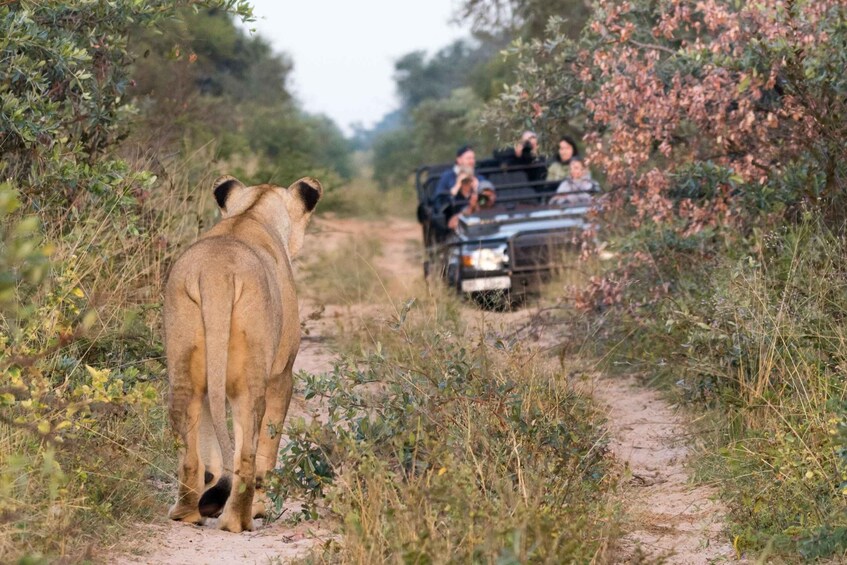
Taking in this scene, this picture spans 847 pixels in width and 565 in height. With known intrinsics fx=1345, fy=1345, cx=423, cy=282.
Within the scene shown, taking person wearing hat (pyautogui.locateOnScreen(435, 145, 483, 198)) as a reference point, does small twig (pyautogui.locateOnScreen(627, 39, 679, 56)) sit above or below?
above

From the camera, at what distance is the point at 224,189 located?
20.0 ft

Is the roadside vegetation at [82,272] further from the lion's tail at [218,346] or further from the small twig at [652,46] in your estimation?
the small twig at [652,46]

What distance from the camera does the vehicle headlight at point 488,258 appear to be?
1203 centimetres

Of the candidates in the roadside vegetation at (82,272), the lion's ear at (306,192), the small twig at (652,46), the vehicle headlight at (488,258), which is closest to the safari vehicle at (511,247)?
the vehicle headlight at (488,258)

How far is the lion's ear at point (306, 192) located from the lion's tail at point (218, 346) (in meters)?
1.22

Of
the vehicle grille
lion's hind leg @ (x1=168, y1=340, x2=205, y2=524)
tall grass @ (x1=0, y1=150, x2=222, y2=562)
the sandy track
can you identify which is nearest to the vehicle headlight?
the vehicle grille

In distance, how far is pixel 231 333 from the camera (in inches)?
198

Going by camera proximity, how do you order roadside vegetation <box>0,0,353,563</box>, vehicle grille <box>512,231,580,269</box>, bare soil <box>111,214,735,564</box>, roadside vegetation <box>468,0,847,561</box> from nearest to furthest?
roadside vegetation <box>0,0,353,563</box>
bare soil <box>111,214,735,564</box>
roadside vegetation <box>468,0,847,561</box>
vehicle grille <box>512,231,580,269</box>

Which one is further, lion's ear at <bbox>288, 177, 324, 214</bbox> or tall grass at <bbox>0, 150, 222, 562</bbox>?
lion's ear at <bbox>288, 177, 324, 214</bbox>

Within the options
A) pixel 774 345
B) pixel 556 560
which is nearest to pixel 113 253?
pixel 774 345

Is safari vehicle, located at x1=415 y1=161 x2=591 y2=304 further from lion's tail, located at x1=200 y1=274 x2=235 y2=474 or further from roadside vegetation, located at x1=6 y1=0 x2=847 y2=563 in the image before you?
lion's tail, located at x1=200 y1=274 x2=235 y2=474

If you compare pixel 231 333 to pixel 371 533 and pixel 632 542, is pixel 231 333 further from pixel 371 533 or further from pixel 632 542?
pixel 632 542

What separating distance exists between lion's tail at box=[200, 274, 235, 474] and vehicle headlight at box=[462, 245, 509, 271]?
713cm

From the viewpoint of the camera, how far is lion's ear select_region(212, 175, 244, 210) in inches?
239
